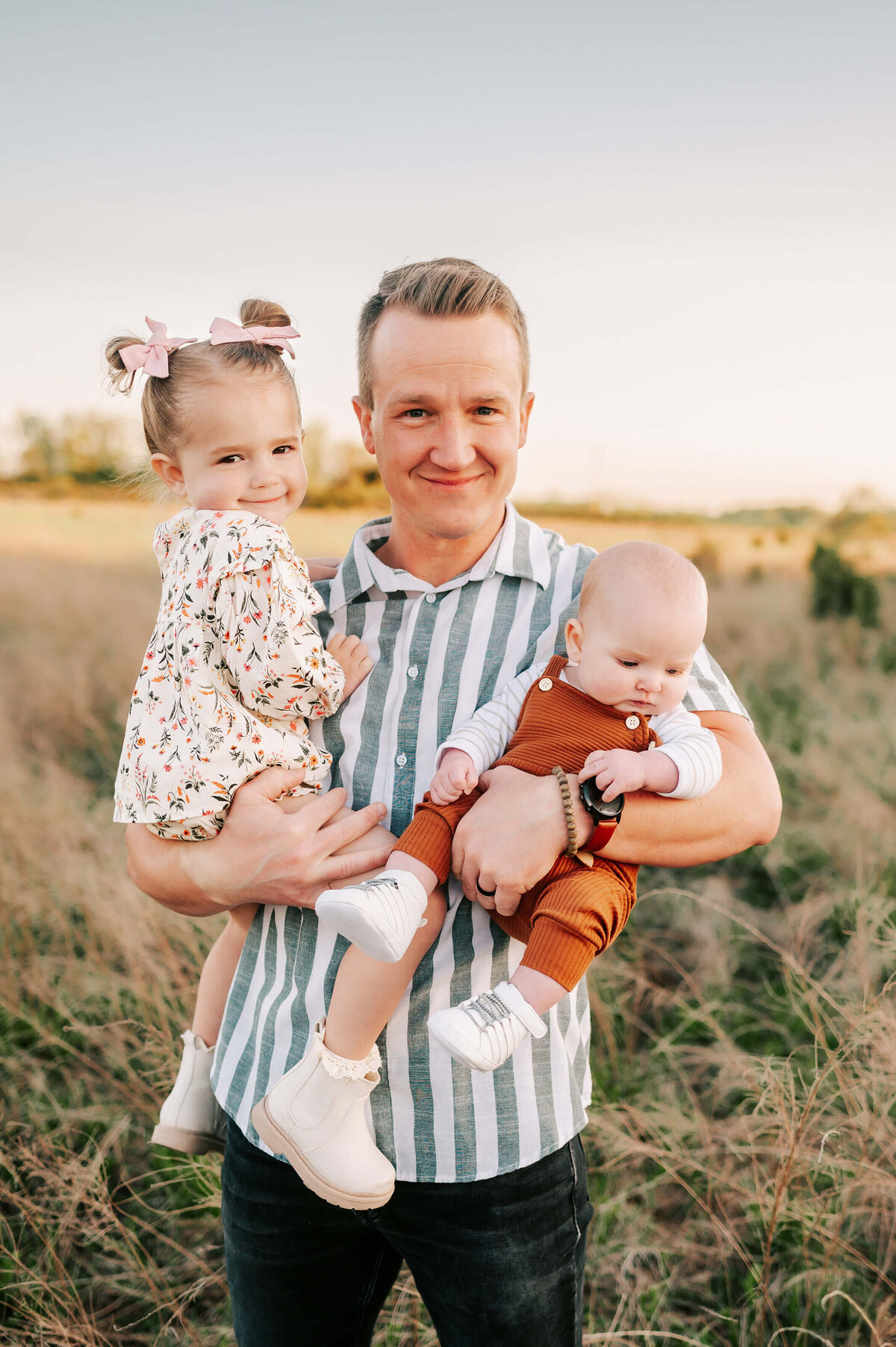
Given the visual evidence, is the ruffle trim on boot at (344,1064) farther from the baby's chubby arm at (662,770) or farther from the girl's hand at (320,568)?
the girl's hand at (320,568)

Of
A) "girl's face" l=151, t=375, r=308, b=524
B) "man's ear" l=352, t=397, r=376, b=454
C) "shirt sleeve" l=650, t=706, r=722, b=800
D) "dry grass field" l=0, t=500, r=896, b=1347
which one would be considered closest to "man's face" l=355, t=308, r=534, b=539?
"man's ear" l=352, t=397, r=376, b=454

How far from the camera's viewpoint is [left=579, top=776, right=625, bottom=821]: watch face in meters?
1.55

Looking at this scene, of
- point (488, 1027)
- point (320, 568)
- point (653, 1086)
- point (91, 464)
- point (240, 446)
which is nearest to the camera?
point (488, 1027)

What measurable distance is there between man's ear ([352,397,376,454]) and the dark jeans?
1558 millimetres

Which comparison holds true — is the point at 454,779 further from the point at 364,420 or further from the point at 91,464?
the point at 91,464

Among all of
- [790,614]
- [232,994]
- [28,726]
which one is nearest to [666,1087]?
[232,994]

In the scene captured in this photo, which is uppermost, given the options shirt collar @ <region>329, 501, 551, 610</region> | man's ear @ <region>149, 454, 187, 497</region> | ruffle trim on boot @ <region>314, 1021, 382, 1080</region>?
man's ear @ <region>149, 454, 187, 497</region>

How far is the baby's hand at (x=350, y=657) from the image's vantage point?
1.87m

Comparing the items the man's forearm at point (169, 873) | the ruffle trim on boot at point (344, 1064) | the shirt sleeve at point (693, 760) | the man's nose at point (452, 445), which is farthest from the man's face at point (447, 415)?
the ruffle trim on boot at point (344, 1064)

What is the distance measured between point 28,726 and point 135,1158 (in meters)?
4.72

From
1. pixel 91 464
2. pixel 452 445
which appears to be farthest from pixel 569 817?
pixel 91 464

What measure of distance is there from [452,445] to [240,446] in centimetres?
54

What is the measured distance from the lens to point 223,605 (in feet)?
6.07

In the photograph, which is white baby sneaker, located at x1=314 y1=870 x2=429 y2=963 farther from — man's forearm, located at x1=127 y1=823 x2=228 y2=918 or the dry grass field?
the dry grass field
